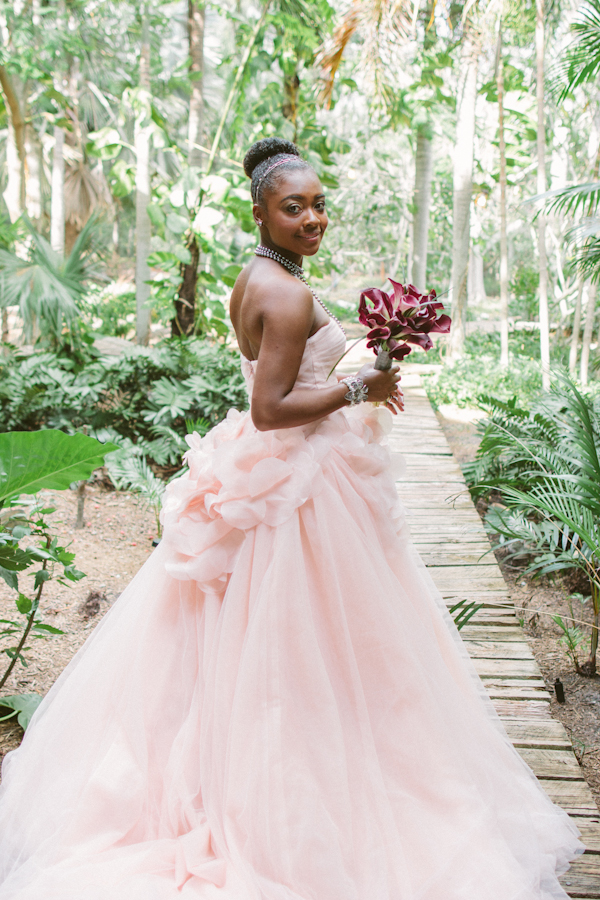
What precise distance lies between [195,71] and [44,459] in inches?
254

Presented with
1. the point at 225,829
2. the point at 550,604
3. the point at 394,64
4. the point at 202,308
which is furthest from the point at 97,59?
the point at 225,829

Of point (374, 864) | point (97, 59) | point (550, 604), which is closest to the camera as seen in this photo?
point (374, 864)

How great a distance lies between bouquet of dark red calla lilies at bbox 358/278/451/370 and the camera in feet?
5.46

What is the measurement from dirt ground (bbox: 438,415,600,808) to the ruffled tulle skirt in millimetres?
783

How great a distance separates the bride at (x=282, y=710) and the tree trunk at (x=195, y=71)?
616 cm

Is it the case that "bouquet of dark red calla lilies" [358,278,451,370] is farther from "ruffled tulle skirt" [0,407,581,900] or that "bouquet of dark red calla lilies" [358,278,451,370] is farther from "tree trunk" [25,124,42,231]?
"tree trunk" [25,124,42,231]

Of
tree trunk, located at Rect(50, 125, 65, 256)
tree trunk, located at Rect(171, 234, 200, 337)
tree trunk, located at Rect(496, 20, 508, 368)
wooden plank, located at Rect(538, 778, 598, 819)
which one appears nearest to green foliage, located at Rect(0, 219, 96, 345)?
tree trunk, located at Rect(171, 234, 200, 337)

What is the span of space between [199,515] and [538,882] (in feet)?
3.96

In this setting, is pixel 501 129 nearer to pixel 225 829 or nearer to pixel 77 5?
pixel 77 5

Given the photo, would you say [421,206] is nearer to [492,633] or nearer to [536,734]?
[492,633]

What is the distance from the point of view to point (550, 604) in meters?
3.80

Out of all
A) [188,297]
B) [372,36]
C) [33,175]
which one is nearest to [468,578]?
[188,297]

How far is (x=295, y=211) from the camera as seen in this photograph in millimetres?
1670

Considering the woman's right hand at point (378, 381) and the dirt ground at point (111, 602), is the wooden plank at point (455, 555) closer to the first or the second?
the dirt ground at point (111, 602)
